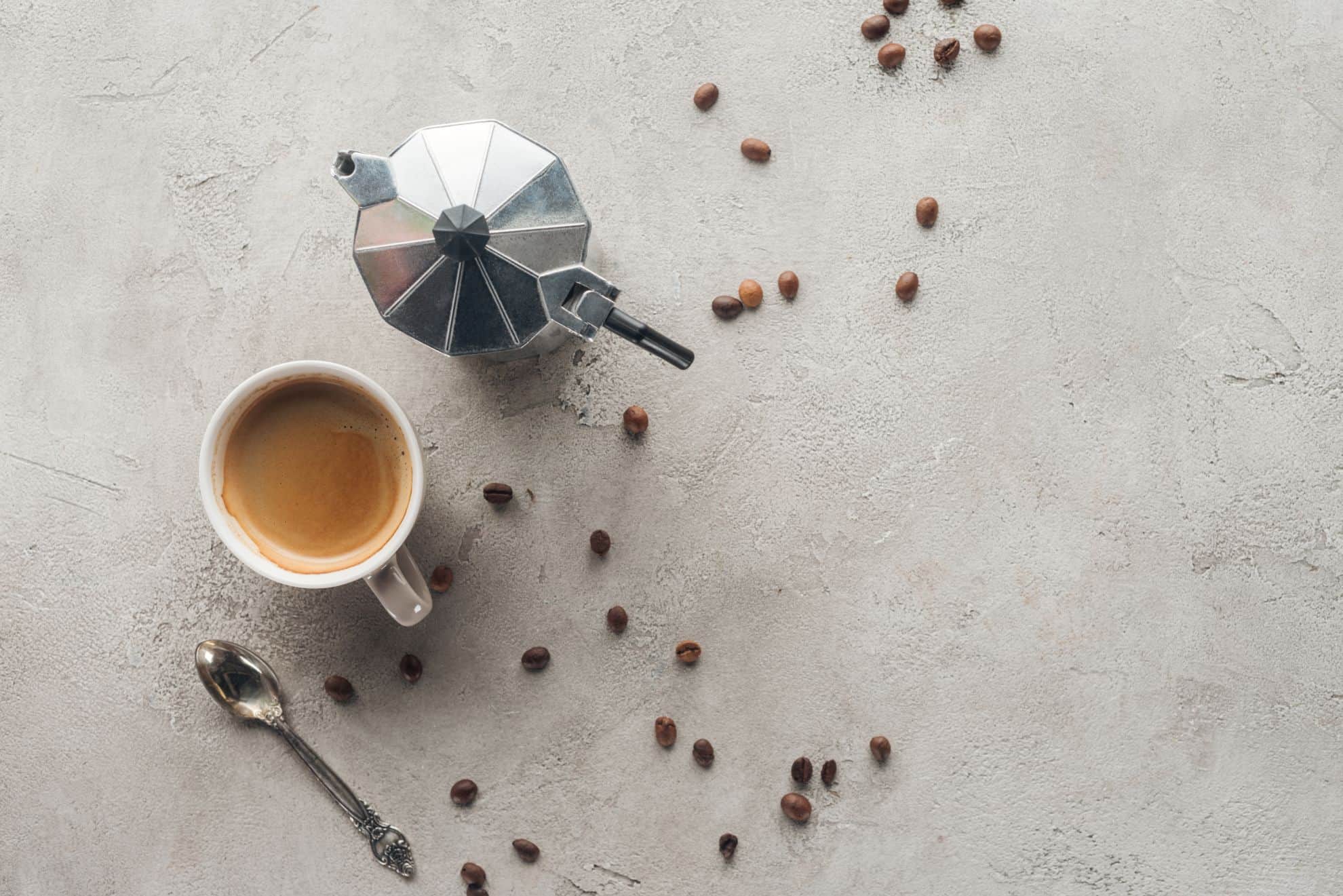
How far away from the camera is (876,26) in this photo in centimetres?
116

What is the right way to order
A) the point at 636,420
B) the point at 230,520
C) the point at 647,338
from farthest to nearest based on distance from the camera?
the point at 636,420 → the point at 230,520 → the point at 647,338

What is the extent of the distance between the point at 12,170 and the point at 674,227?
0.80 m

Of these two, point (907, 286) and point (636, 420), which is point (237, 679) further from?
point (907, 286)

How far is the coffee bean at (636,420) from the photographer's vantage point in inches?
44.8

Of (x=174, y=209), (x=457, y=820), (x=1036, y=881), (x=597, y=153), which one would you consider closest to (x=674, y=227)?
(x=597, y=153)

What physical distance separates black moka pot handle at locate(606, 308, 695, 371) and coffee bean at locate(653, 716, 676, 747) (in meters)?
0.46

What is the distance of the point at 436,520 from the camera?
117 cm

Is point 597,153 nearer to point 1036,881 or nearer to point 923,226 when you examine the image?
point 923,226

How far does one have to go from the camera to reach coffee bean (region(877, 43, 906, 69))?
115 cm

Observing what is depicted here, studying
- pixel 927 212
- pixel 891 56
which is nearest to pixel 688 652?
pixel 927 212

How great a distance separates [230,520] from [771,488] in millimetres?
587

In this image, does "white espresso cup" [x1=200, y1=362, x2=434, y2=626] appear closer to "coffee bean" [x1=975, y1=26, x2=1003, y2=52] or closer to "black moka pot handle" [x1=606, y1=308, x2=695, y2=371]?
"black moka pot handle" [x1=606, y1=308, x2=695, y2=371]

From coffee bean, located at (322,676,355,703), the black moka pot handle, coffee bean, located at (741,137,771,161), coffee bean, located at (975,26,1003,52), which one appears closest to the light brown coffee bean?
coffee bean, located at (741,137,771,161)

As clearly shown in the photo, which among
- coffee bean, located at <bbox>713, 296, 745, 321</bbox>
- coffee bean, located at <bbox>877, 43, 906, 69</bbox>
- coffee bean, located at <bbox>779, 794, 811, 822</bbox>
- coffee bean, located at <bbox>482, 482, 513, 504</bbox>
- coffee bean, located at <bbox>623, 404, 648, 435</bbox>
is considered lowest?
coffee bean, located at <bbox>779, 794, 811, 822</bbox>
